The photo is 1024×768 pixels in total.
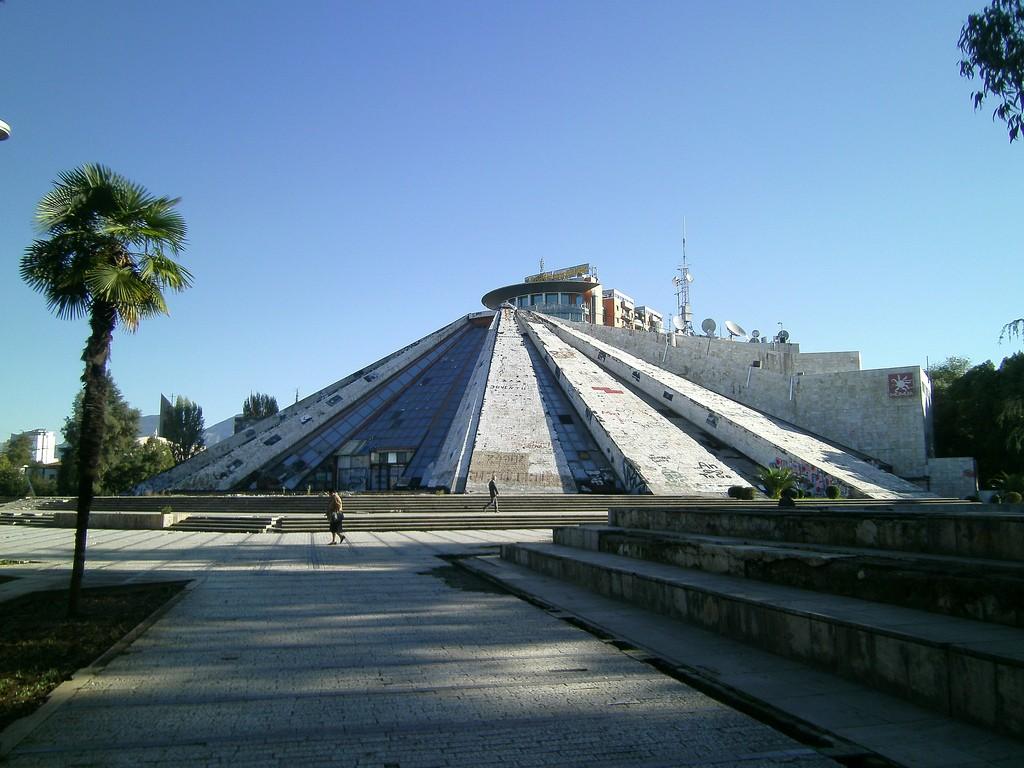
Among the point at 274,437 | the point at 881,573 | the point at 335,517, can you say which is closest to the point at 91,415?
the point at 881,573

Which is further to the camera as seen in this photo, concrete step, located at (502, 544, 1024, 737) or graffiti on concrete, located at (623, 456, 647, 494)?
graffiti on concrete, located at (623, 456, 647, 494)

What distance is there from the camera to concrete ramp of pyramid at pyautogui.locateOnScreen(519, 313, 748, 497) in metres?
24.6

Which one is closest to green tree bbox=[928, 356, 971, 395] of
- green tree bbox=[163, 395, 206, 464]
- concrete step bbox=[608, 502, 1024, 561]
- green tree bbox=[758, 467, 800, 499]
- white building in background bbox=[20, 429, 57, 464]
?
green tree bbox=[758, 467, 800, 499]

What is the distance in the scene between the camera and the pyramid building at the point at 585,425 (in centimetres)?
2598

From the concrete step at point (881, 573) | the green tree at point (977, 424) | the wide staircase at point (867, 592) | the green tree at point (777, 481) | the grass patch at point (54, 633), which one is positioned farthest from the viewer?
the green tree at point (977, 424)

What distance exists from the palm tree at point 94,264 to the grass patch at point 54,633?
1.72 feet

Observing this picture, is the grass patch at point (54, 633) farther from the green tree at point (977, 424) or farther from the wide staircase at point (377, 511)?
the green tree at point (977, 424)

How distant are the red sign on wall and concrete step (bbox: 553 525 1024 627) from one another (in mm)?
25566

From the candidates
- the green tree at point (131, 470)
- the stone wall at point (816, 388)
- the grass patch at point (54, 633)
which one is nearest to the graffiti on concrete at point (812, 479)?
the stone wall at point (816, 388)

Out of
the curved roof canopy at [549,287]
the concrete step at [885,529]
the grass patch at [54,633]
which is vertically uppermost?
the curved roof canopy at [549,287]

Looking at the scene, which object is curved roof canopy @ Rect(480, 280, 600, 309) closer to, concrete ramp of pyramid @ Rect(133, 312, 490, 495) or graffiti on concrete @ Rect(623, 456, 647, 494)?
concrete ramp of pyramid @ Rect(133, 312, 490, 495)

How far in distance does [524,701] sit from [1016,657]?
107 inches

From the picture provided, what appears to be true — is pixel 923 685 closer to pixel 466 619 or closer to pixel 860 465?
pixel 466 619

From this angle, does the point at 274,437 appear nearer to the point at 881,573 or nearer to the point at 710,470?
the point at 710,470
